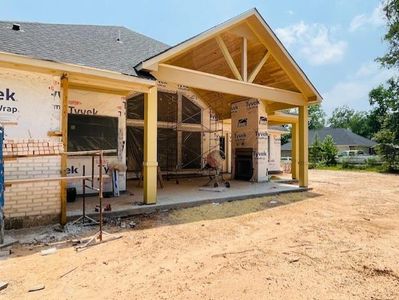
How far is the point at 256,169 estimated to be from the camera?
12.0 metres

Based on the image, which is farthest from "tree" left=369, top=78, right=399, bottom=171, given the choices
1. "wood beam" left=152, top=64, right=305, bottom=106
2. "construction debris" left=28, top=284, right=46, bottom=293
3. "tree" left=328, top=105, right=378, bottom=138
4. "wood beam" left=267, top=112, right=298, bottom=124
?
"tree" left=328, top=105, right=378, bottom=138

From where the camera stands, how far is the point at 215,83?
7812 mm

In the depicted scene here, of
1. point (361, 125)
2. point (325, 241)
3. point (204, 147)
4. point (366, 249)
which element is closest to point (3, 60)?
point (325, 241)

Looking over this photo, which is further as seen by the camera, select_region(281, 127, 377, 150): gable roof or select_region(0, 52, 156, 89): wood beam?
select_region(281, 127, 377, 150): gable roof

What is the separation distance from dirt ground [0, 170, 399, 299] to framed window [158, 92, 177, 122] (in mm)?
7187

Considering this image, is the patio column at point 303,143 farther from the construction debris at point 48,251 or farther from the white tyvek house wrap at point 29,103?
the construction debris at point 48,251

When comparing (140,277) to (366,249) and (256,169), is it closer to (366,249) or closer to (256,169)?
(366,249)

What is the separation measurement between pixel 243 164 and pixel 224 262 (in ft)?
30.0

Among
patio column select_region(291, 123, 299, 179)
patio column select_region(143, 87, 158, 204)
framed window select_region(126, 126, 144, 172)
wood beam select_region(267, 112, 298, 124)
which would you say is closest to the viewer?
patio column select_region(143, 87, 158, 204)

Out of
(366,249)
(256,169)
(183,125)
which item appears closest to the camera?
(366,249)

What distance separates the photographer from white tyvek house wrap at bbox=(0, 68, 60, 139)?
496 centimetres

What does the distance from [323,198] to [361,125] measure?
195ft

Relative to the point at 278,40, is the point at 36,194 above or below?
below

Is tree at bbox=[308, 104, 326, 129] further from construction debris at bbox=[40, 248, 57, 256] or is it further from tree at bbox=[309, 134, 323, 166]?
construction debris at bbox=[40, 248, 57, 256]
